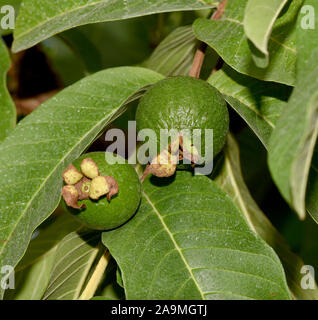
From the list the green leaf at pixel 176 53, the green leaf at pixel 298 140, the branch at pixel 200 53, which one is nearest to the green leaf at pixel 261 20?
the green leaf at pixel 298 140

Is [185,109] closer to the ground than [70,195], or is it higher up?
higher up

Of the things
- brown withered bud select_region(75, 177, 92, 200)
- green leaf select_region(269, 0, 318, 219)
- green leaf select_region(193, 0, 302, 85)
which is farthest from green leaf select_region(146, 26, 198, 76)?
green leaf select_region(269, 0, 318, 219)

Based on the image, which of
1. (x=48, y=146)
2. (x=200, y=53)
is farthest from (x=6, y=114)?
(x=200, y=53)

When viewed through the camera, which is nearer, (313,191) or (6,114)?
(313,191)

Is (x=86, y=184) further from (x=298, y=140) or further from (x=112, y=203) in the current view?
(x=298, y=140)

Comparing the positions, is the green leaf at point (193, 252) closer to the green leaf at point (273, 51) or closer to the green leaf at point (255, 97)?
the green leaf at point (255, 97)
